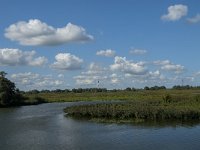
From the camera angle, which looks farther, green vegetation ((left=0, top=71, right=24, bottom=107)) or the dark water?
green vegetation ((left=0, top=71, right=24, bottom=107))

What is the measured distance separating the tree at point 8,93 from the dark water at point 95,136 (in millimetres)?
44771

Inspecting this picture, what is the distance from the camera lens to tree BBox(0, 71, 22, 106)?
10462 centimetres

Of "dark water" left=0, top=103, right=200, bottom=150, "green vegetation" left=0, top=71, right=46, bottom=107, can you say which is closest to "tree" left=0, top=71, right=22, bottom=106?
"green vegetation" left=0, top=71, right=46, bottom=107

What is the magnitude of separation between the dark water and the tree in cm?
4477

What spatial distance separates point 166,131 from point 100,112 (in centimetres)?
1884

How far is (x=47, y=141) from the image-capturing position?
43781mm

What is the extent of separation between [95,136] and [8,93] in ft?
213

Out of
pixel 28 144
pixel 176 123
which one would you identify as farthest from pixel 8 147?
pixel 176 123

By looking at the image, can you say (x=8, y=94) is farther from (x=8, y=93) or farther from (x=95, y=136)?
(x=95, y=136)

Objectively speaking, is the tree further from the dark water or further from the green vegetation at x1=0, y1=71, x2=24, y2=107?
the dark water

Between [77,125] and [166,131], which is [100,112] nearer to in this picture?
[77,125]

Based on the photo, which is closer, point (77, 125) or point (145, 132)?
point (145, 132)

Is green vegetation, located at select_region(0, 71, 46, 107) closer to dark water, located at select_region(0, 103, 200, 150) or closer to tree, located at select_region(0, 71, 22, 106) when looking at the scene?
tree, located at select_region(0, 71, 22, 106)

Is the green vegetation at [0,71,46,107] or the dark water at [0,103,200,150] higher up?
the green vegetation at [0,71,46,107]
